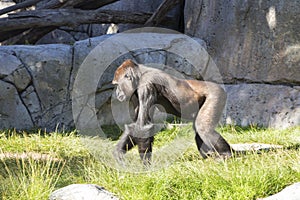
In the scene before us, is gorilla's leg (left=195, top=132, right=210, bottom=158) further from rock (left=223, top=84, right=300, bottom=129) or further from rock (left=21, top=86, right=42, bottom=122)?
rock (left=21, top=86, right=42, bottom=122)

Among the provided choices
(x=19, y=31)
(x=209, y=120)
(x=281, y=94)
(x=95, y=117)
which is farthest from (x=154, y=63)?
(x=209, y=120)

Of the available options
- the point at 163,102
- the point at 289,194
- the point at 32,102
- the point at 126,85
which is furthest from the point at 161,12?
the point at 289,194

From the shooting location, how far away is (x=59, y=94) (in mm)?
9484

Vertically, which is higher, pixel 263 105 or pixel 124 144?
pixel 124 144

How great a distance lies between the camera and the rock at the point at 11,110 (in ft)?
29.7

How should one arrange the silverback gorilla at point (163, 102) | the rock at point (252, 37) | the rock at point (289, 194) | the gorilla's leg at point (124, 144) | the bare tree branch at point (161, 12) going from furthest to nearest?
the bare tree branch at point (161, 12)
the rock at point (252, 37)
the gorilla's leg at point (124, 144)
the silverback gorilla at point (163, 102)
the rock at point (289, 194)

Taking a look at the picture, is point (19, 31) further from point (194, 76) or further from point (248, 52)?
point (248, 52)

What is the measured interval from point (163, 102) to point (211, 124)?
1.99 ft

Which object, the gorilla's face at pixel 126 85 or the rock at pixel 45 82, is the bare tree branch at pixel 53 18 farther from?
the gorilla's face at pixel 126 85

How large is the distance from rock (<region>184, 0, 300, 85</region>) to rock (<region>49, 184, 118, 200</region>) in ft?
16.7

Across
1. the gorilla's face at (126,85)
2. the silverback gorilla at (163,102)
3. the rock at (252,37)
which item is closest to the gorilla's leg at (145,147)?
the silverback gorilla at (163,102)

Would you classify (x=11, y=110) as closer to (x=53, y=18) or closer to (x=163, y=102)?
(x=53, y=18)

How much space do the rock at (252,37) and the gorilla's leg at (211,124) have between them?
315 cm

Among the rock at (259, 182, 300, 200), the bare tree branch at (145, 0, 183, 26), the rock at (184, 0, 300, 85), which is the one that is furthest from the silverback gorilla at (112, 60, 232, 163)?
the bare tree branch at (145, 0, 183, 26)
